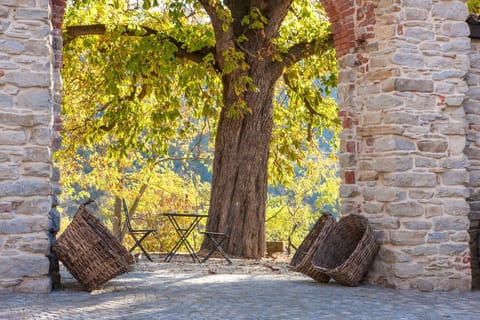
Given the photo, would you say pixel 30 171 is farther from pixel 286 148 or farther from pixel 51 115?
pixel 286 148

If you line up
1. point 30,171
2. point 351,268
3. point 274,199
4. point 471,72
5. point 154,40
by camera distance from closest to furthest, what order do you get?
point 30,171 → point 351,268 → point 471,72 → point 154,40 → point 274,199

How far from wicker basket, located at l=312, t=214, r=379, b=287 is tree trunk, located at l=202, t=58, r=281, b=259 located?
345 centimetres

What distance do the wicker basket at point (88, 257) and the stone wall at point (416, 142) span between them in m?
2.62

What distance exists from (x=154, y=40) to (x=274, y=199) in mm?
17647

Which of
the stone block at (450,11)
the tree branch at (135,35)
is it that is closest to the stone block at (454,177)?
the stone block at (450,11)

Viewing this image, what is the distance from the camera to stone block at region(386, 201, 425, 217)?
7.28 metres

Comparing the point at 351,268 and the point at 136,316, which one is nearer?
the point at 136,316

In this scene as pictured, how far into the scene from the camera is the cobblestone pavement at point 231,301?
5512 millimetres

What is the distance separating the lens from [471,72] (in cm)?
782

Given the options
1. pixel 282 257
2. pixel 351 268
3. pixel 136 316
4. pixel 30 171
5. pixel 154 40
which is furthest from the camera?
pixel 282 257

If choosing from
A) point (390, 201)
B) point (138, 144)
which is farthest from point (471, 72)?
point (138, 144)

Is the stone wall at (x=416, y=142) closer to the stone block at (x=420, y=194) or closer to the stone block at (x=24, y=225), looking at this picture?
the stone block at (x=420, y=194)

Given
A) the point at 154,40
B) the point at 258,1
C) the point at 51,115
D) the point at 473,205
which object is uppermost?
the point at 258,1

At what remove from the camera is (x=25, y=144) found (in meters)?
6.58
